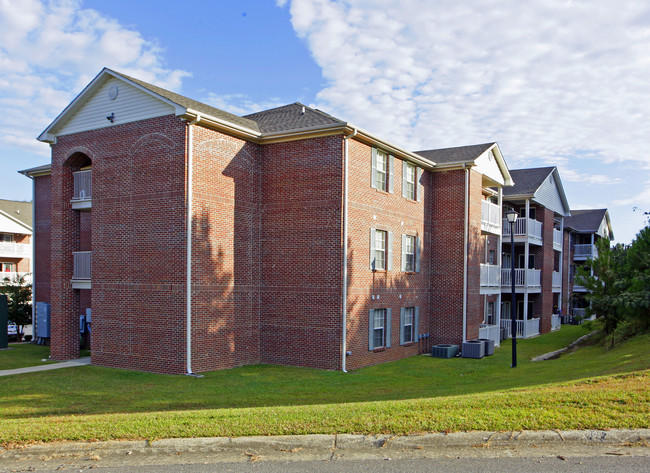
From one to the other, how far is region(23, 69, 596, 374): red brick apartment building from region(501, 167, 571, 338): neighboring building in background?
1299 cm

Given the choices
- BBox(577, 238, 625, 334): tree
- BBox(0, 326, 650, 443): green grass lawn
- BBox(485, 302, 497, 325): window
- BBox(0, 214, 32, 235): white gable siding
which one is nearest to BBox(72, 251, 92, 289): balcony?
BBox(0, 326, 650, 443): green grass lawn

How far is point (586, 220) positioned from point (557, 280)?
16.5 metres

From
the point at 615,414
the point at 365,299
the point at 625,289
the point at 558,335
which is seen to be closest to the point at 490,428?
the point at 615,414

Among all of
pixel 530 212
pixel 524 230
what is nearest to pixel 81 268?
pixel 524 230

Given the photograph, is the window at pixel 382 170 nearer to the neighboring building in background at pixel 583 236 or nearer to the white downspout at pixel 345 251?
the white downspout at pixel 345 251

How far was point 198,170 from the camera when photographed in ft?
55.1

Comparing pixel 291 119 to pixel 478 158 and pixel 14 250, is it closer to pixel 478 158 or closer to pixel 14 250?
pixel 478 158

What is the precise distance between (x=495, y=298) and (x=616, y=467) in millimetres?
23508

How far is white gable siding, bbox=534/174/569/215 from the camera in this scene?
3353 centimetres

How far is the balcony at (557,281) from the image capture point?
3864cm

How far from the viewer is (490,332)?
26.5 m

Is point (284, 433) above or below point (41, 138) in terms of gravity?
below

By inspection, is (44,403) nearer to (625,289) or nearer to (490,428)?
(490,428)

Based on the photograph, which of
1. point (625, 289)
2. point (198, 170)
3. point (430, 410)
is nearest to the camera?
point (430, 410)
